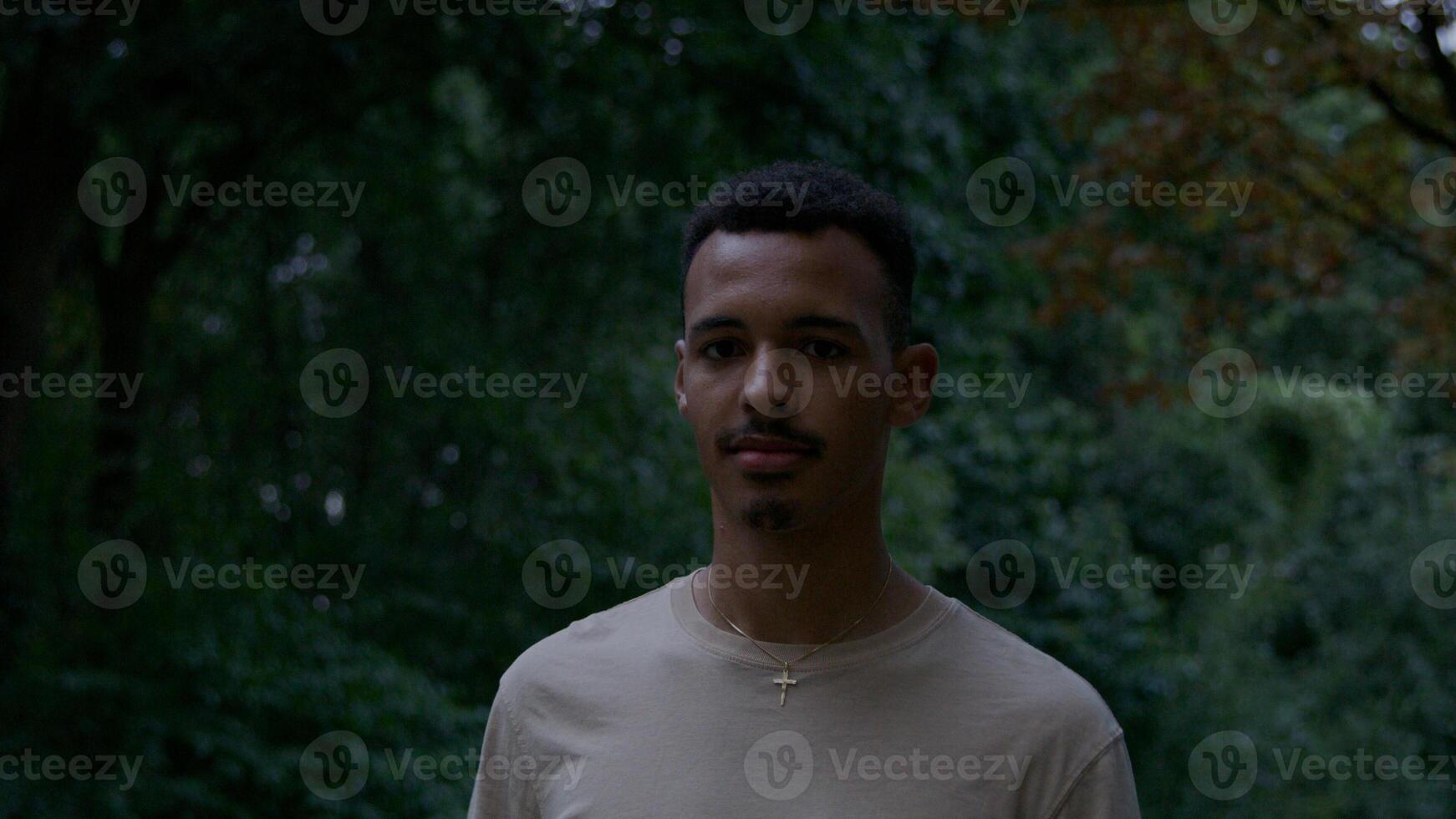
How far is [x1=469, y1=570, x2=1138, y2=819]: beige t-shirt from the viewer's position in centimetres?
171

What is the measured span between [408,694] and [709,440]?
465cm

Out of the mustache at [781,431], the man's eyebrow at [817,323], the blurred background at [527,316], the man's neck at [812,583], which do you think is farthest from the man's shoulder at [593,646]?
the blurred background at [527,316]

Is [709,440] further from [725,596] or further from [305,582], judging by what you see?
[305,582]

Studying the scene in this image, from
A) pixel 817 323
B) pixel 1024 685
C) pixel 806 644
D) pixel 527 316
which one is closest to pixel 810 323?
pixel 817 323

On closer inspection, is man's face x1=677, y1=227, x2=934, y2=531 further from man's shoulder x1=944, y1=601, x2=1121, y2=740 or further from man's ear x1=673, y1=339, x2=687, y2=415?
man's shoulder x1=944, y1=601, x2=1121, y2=740

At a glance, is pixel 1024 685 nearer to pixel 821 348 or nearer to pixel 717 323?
pixel 821 348

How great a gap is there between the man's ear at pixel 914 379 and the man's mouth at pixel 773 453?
17cm

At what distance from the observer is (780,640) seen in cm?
187

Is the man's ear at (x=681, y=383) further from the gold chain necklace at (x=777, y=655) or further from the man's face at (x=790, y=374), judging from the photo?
the gold chain necklace at (x=777, y=655)

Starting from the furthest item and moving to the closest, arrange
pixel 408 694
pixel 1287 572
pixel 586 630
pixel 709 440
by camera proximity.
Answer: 1. pixel 1287 572
2. pixel 408 694
3. pixel 586 630
4. pixel 709 440

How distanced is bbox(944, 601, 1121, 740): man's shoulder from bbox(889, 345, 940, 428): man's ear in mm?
281

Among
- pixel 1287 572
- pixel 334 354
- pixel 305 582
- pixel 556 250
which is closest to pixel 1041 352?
pixel 1287 572

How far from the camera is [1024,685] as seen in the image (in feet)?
5.82

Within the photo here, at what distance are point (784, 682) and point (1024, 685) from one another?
30cm
